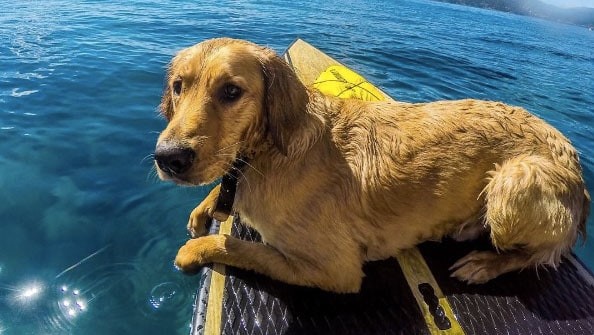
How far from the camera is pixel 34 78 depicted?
8.99 metres

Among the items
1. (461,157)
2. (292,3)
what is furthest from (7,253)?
(292,3)

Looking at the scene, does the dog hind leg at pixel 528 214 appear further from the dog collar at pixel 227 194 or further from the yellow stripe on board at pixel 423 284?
the dog collar at pixel 227 194

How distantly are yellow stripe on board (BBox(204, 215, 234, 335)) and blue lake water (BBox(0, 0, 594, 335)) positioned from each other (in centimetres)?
88

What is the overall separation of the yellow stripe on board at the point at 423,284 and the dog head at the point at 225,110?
151cm

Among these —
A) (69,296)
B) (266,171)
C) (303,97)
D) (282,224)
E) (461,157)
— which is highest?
(303,97)

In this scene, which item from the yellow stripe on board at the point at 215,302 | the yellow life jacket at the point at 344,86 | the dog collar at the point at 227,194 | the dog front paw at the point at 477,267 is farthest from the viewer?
the yellow life jacket at the point at 344,86

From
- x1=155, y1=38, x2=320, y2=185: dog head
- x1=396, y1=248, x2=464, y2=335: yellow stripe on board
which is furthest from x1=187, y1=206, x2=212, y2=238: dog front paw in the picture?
x1=396, y1=248, x2=464, y2=335: yellow stripe on board

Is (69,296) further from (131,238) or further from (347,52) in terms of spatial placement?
(347,52)

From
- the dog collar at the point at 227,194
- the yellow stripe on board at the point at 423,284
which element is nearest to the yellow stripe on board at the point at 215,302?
the dog collar at the point at 227,194

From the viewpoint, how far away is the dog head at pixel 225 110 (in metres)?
2.63

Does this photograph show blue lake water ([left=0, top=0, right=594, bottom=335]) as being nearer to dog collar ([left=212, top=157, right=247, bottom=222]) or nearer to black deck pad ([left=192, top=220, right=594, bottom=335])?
black deck pad ([left=192, top=220, right=594, bottom=335])

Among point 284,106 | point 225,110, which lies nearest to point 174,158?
point 225,110

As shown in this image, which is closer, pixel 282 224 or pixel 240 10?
pixel 282 224

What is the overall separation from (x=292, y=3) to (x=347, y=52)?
14.4 metres
